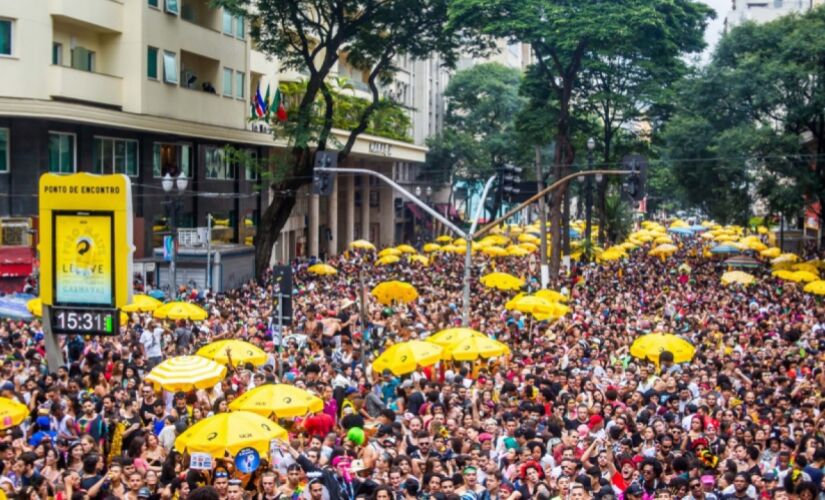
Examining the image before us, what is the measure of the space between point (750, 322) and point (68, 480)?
2130 centimetres

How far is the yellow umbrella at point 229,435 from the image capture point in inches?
493

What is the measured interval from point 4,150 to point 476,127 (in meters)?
60.0

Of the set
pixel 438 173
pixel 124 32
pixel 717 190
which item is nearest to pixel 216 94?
pixel 124 32

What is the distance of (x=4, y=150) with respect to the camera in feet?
115

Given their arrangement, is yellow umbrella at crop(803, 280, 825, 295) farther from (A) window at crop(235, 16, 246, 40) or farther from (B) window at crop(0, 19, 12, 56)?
(A) window at crop(235, 16, 246, 40)

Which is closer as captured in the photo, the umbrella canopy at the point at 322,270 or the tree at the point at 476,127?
the umbrella canopy at the point at 322,270

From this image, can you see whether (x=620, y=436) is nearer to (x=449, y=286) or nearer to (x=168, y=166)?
(x=449, y=286)

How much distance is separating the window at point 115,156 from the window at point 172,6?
15.9ft

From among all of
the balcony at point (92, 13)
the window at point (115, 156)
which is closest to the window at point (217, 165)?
the window at point (115, 156)

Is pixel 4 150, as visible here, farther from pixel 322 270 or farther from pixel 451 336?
pixel 451 336

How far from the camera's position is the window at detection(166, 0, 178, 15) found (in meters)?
42.1

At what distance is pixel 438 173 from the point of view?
8900 cm

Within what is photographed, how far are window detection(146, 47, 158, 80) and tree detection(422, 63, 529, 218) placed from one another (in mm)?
45492

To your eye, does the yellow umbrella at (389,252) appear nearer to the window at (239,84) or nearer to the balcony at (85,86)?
the window at (239,84)
